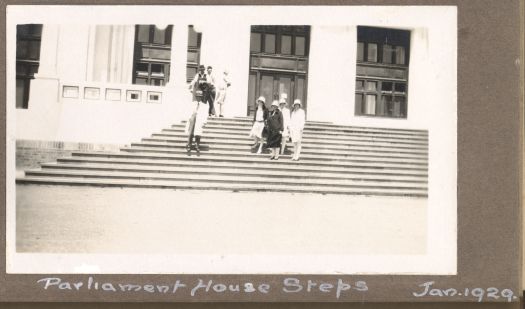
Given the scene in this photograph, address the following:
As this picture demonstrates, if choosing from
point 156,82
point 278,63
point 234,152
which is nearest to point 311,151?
point 234,152

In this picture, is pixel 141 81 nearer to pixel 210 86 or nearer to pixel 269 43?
pixel 210 86

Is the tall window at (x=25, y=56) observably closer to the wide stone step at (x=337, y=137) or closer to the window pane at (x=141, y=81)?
the window pane at (x=141, y=81)

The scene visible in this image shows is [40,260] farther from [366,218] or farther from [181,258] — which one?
[366,218]

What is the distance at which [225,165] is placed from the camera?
319cm

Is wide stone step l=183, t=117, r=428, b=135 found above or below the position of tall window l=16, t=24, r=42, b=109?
below

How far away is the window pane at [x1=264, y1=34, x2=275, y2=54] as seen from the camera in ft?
10.4

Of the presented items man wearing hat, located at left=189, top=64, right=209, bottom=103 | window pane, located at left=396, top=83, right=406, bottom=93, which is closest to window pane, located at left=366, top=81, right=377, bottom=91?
window pane, located at left=396, top=83, right=406, bottom=93

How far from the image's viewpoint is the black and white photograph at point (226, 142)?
3074 millimetres

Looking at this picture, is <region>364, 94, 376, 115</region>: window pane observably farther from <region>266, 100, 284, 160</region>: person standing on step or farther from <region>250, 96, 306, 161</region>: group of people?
<region>266, 100, 284, 160</region>: person standing on step

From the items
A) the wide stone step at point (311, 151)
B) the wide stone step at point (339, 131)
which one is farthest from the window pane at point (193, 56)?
the wide stone step at point (311, 151)

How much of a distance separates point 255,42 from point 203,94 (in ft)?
1.48

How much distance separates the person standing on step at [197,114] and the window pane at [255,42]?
1.09 ft
